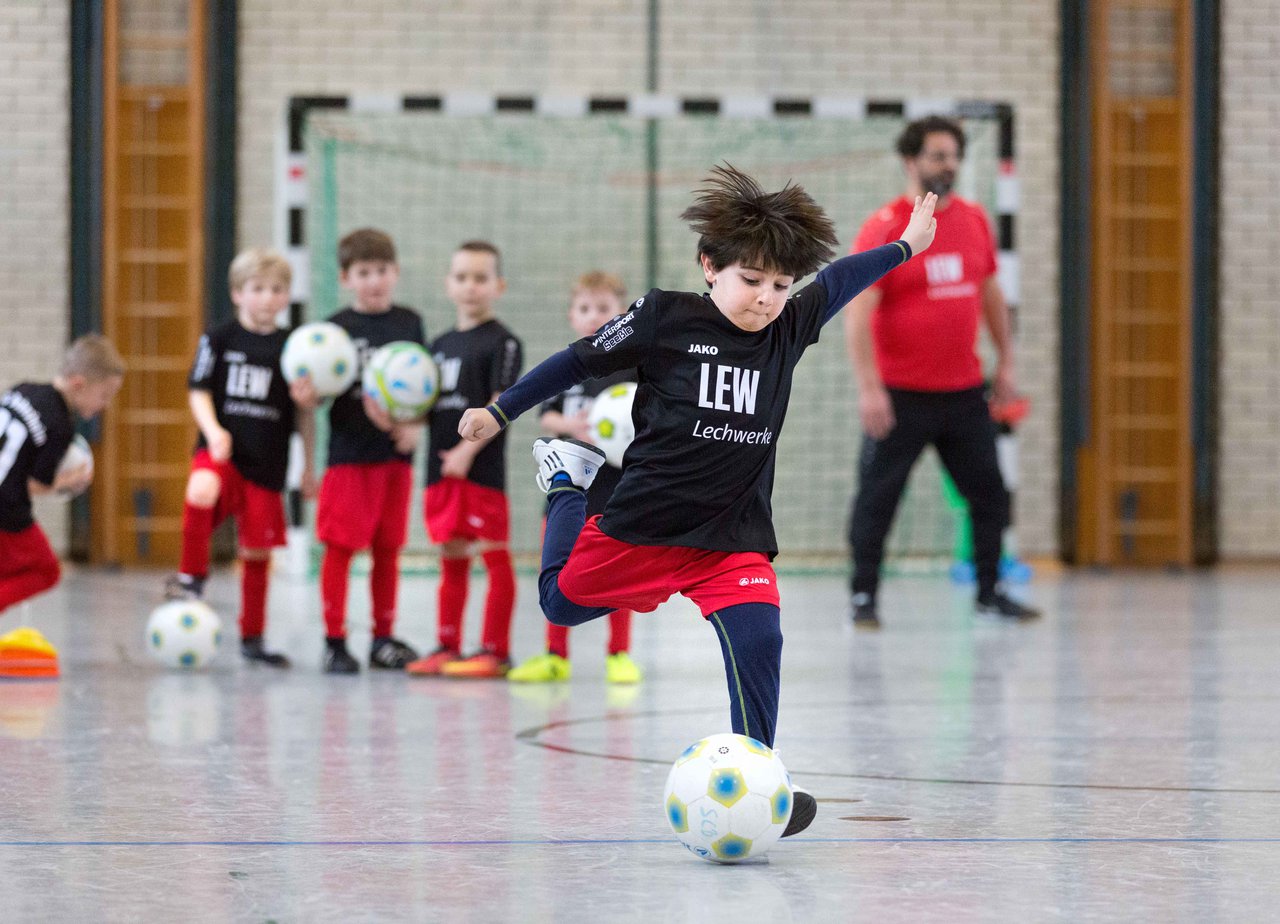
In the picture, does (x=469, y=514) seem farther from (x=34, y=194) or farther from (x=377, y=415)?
(x=34, y=194)

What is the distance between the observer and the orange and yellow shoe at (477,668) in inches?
212

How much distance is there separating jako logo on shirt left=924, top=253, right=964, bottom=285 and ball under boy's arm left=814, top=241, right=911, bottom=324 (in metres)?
2.96

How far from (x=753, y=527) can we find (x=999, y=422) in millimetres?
6331

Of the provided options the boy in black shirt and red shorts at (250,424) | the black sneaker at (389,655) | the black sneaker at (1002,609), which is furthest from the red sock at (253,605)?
the black sneaker at (1002,609)

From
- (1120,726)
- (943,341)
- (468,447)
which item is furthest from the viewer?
(943,341)

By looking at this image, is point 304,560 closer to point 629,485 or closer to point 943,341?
point 943,341

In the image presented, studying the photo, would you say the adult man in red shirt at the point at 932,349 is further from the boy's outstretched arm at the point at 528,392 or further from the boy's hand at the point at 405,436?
the boy's outstretched arm at the point at 528,392

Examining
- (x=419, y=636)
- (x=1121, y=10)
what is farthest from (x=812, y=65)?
(x=419, y=636)

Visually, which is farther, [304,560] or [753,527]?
[304,560]

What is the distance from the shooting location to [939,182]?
20.9ft

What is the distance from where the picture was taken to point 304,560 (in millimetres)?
9258

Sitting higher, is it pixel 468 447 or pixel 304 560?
pixel 468 447

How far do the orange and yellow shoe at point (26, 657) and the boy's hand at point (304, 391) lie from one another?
1120mm

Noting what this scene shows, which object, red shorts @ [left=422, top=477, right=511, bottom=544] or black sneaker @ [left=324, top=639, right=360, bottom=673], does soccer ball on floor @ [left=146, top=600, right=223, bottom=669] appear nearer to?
black sneaker @ [left=324, top=639, right=360, bottom=673]
